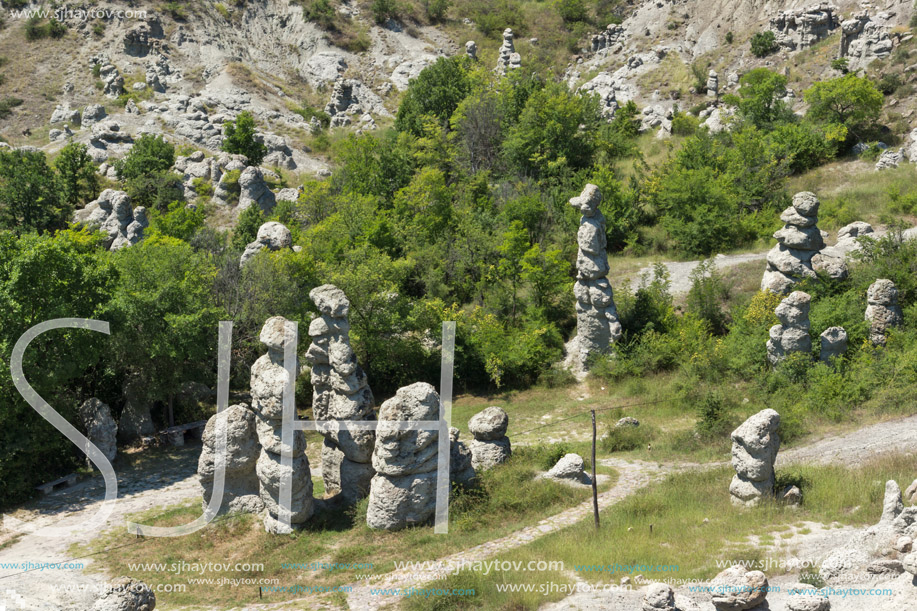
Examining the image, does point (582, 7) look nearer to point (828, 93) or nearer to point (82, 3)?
point (828, 93)

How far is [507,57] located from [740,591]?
57.7m

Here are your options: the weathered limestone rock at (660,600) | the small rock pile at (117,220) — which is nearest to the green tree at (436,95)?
the small rock pile at (117,220)

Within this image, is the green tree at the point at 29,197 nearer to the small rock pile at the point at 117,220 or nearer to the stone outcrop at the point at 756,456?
the small rock pile at the point at 117,220

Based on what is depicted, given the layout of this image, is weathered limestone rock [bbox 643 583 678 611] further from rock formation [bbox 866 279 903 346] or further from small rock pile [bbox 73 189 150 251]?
small rock pile [bbox 73 189 150 251]

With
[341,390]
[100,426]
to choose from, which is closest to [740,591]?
[341,390]

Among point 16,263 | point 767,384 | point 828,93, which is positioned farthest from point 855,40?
point 16,263

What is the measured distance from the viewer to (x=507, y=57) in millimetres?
63125

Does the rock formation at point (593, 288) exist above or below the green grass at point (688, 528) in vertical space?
above

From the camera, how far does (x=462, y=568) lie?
1488cm

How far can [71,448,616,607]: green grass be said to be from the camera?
51.4 feet

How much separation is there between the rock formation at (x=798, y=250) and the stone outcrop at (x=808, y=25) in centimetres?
2853

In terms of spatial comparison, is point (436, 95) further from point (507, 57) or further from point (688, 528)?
point (688, 528)

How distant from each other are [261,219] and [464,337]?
1642 centimetres

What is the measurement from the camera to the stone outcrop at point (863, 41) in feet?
146
